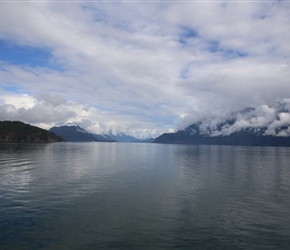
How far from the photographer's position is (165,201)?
Result: 48250 mm

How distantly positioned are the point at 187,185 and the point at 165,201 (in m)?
18.4

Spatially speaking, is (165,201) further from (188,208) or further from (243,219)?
(243,219)

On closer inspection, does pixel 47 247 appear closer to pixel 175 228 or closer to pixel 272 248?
pixel 175 228

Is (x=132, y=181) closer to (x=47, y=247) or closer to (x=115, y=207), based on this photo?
(x=115, y=207)

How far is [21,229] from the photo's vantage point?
3197 cm

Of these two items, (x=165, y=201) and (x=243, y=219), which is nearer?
(x=243, y=219)

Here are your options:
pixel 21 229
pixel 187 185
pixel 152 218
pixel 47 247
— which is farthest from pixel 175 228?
pixel 187 185

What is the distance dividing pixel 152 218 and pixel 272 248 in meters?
16.4

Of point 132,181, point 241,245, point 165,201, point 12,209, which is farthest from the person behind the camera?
point 132,181

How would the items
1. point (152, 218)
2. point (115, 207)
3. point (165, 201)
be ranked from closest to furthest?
1. point (152, 218)
2. point (115, 207)
3. point (165, 201)

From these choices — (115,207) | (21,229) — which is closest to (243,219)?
(115,207)

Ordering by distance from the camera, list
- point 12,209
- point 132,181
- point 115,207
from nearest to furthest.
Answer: point 12,209, point 115,207, point 132,181

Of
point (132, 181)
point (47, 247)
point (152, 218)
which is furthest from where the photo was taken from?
point (132, 181)

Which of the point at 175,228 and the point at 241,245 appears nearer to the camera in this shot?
the point at 241,245
